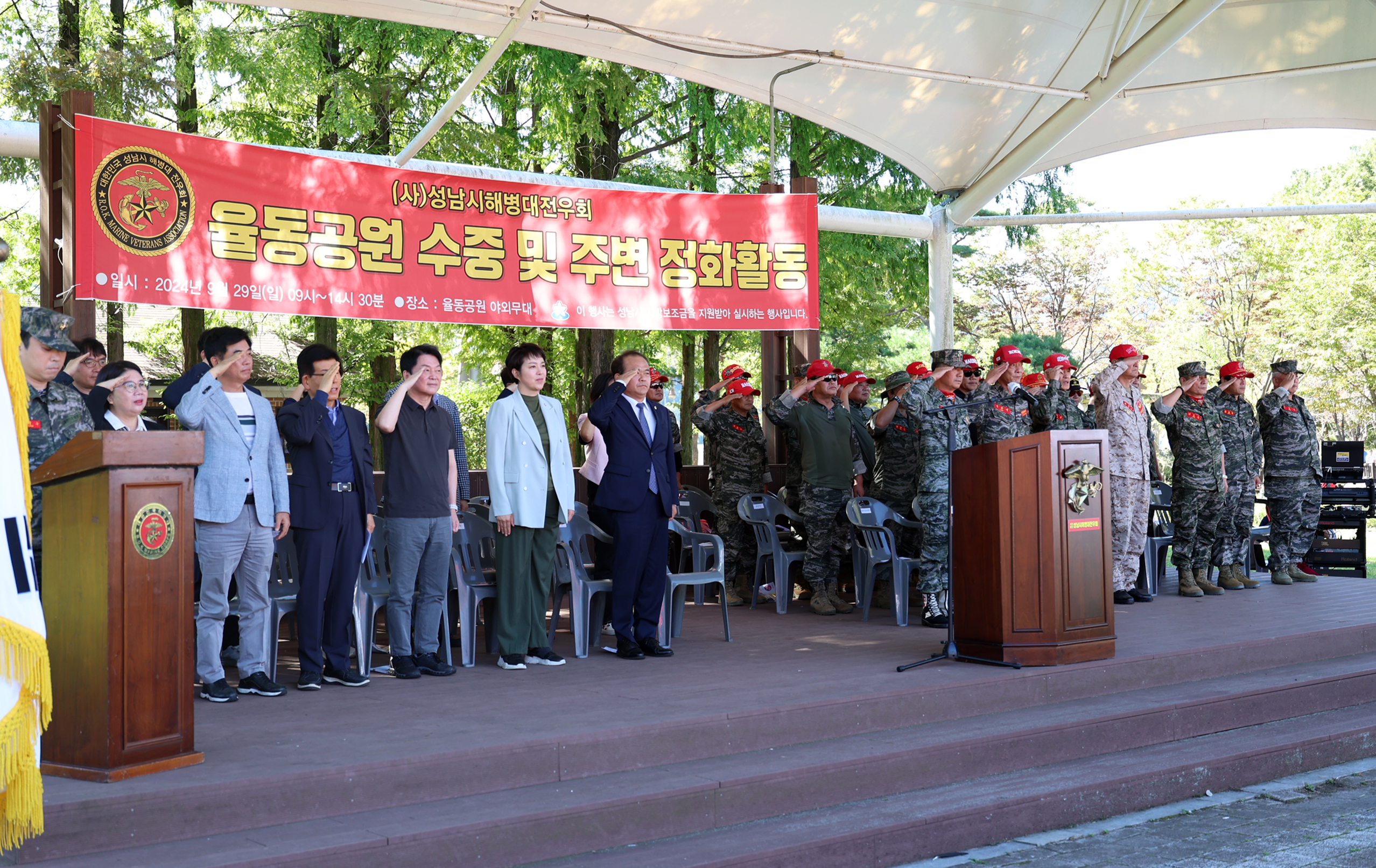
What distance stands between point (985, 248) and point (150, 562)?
3066 centimetres

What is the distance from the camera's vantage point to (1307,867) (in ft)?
12.3

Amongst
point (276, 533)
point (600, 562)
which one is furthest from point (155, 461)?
point (600, 562)

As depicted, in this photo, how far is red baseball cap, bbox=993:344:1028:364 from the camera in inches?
277

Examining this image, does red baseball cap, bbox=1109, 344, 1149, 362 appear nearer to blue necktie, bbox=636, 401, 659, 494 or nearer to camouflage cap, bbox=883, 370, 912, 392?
camouflage cap, bbox=883, 370, 912, 392

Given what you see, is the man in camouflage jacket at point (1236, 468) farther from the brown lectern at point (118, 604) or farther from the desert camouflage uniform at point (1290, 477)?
the brown lectern at point (118, 604)

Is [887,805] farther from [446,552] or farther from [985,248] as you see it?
[985,248]

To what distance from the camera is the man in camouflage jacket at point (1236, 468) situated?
866 cm

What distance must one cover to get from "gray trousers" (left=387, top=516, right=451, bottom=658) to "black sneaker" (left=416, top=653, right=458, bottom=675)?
0.03 m

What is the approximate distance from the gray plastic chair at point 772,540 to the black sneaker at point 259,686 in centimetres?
357

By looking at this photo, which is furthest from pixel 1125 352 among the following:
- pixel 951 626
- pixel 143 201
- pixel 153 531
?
pixel 153 531

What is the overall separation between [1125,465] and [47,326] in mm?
6757

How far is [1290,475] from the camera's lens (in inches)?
363

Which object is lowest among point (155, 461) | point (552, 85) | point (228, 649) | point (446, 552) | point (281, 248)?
point (228, 649)

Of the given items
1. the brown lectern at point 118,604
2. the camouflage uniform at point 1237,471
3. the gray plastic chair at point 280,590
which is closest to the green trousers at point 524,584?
the gray plastic chair at point 280,590
